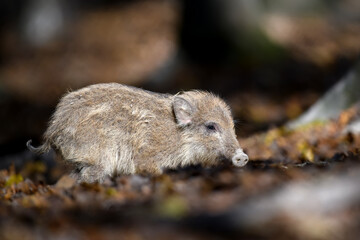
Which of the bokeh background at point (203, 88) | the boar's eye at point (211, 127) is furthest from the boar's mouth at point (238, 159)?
the boar's eye at point (211, 127)

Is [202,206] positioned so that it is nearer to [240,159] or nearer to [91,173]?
[240,159]

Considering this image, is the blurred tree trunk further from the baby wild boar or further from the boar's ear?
the boar's ear

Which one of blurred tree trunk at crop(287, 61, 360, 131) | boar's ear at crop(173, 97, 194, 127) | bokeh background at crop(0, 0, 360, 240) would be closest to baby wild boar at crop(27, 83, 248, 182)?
boar's ear at crop(173, 97, 194, 127)

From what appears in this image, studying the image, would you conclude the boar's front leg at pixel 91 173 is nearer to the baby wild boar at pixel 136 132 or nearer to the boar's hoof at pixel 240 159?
the baby wild boar at pixel 136 132

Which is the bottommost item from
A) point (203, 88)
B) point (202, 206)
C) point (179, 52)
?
point (202, 206)

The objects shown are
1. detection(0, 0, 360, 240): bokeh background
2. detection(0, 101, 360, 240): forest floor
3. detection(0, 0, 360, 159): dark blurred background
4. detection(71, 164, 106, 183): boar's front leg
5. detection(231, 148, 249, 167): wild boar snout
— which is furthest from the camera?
detection(0, 0, 360, 159): dark blurred background

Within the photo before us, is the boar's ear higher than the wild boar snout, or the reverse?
the boar's ear

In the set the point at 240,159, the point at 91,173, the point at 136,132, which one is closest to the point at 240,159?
the point at 240,159
